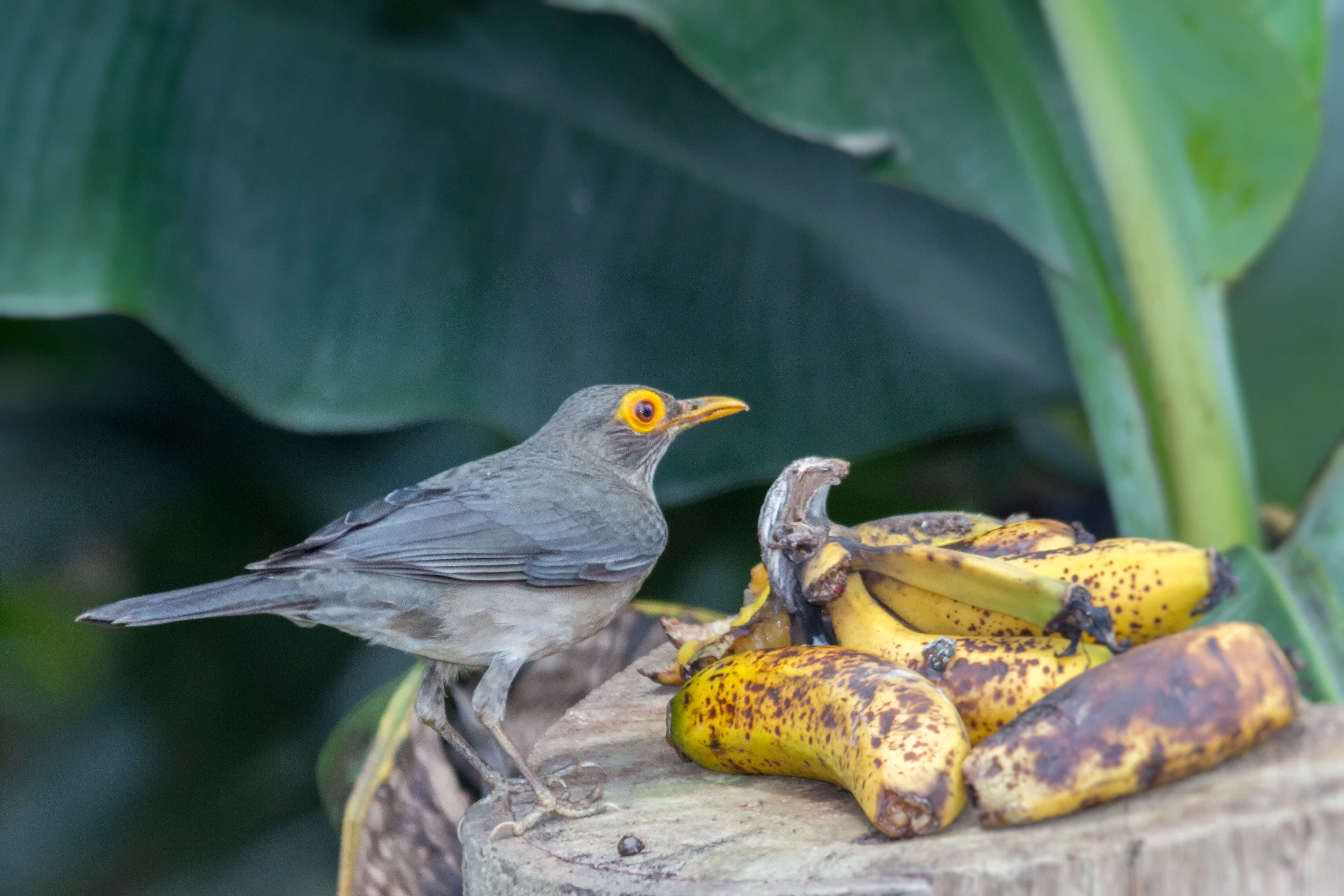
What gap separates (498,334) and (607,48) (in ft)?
3.62

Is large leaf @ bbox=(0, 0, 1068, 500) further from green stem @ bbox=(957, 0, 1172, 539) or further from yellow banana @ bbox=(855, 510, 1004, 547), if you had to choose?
yellow banana @ bbox=(855, 510, 1004, 547)

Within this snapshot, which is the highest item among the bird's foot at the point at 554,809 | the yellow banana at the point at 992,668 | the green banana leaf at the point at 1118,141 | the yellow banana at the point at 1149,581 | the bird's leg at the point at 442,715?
the green banana leaf at the point at 1118,141

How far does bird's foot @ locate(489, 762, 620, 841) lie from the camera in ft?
6.92

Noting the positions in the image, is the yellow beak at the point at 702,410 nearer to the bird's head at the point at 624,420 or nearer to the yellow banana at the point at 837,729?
the bird's head at the point at 624,420

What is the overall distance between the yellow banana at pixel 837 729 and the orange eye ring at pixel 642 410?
67 cm

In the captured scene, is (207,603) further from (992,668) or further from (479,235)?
(479,235)

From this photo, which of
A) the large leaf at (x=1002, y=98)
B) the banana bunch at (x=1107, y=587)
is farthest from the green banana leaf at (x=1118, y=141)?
the banana bunch at (x=1107, y=587)

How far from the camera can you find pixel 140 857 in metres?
4.75

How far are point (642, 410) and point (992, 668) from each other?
1.13 metres

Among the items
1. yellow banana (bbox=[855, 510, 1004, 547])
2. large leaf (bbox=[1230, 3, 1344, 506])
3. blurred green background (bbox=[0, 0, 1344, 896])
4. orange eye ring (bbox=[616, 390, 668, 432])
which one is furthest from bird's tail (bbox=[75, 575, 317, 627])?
large leaf (bbox=[1230, 3, 1344, 506])

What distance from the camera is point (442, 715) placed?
2.56 metres

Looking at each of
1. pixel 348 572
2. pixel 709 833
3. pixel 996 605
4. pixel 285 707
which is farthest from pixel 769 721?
pixel 285 707

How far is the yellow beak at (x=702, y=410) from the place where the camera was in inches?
111

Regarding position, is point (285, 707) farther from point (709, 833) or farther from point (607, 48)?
point (709, 833)
